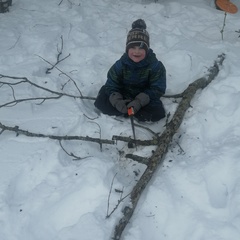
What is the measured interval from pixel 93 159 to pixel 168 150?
0.65 meters

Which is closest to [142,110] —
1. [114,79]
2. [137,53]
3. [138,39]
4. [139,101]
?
[139,101]

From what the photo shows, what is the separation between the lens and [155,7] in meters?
5.52

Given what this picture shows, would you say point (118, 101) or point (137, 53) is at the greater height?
point (137, 53)

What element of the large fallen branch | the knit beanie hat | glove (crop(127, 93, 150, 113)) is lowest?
glove (crop(127, 93, 150, 113))

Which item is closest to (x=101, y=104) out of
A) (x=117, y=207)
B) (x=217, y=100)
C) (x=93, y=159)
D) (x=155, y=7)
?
(x=93, y=159)

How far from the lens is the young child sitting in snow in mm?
3357

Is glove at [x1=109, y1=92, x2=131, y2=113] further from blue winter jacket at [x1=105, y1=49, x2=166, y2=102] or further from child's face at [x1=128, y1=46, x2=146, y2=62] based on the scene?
child's face at [x1=128, y1=46, x2=146, y2=62]

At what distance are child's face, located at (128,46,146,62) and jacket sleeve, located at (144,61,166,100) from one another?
165 millimetres

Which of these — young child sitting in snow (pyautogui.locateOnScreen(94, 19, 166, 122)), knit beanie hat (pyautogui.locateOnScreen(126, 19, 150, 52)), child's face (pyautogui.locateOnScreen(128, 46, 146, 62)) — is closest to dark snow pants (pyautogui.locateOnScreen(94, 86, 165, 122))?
young child sitting in snow (pyautogui.locateOnScreen(94, 19, 166, 122))

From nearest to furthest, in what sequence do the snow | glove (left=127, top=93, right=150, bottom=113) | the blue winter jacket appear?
the snow → glove (left=127, top=93, right=150, bottom=113) → the blue winter jacket

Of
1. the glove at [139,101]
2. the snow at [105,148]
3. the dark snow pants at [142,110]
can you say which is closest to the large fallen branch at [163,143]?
the snow at [105,148]

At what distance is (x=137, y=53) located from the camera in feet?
11.0

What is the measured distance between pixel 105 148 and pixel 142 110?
638mm

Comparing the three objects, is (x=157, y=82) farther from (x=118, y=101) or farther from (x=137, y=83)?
(x=118, y=101)
